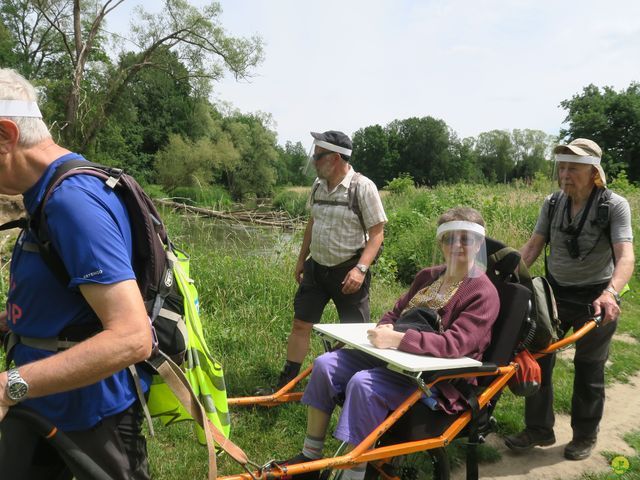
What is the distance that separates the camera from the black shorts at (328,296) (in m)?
4.31

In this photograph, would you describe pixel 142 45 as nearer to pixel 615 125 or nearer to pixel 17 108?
pixel 17 108

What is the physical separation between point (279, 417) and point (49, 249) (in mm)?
2883

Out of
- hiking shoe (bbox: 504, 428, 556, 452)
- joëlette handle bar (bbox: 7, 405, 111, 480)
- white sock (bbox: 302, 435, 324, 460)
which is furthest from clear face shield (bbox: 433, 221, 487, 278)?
joëlette handle bar (bbox: 7, 405, 111, 480)

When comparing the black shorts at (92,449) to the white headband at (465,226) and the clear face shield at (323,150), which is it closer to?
the white headband at (465,226)

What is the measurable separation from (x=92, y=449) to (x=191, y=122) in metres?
48.4

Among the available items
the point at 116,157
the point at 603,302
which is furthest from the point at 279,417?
the point at 116,157

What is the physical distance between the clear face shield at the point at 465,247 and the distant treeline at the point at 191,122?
2349 millimetres

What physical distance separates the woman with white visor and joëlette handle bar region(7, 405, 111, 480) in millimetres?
1259

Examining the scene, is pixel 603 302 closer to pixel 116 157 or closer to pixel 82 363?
pixel 82 363

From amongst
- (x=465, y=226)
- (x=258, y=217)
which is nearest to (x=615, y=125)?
(x=258, y=217)

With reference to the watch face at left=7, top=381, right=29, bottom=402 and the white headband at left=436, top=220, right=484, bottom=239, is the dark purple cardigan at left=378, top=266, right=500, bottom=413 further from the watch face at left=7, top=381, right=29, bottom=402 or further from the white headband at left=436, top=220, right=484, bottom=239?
Result: the watch face at left=7, top=381, right=29, bottom=402

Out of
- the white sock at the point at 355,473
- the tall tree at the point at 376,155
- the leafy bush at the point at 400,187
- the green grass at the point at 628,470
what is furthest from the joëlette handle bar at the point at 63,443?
the tall tree at the point at 376,155

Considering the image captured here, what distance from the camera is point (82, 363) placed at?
150 cm

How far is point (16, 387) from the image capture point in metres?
1.47
